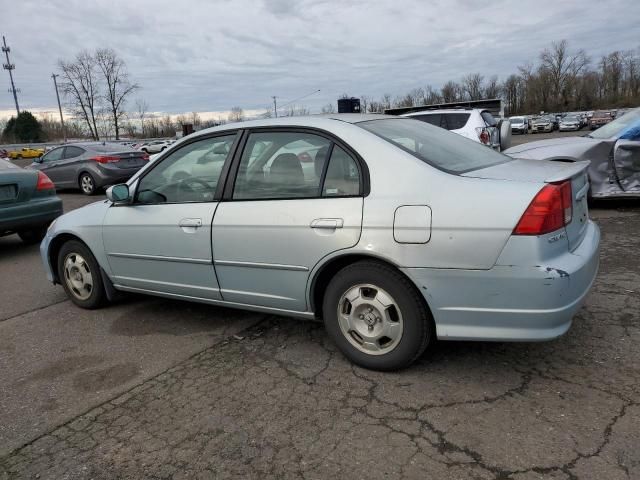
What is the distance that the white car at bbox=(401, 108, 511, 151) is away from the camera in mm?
10508

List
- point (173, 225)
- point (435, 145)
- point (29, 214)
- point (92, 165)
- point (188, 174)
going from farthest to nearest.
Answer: point (92, 165) < point (29, 214) < point (188, 174) < point (173, 225) < point (435, 145)

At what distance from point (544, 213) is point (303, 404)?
1.64m

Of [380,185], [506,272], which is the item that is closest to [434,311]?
[506,272]

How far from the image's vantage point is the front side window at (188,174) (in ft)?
12.1

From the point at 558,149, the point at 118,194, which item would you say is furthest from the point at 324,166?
the point at 558,149

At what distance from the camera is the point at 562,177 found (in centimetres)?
280

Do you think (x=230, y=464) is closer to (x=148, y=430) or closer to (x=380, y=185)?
(x=148, y=430)

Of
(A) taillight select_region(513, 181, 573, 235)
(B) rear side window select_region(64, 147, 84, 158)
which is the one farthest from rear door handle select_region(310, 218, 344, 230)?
(B) rear side window select_region(64, 147, 84, 158)

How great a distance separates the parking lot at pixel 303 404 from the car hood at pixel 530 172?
3.73 feet

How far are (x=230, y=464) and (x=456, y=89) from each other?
92617 millimetres

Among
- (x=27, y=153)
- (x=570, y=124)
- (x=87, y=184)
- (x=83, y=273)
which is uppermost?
(x=27, y=153)

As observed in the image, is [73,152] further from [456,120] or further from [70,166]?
[456,120]

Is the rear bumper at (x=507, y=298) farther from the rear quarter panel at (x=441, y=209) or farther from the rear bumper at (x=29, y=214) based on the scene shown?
the rear bumper at (x=29, y=214)

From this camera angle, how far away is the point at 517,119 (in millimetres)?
50750
